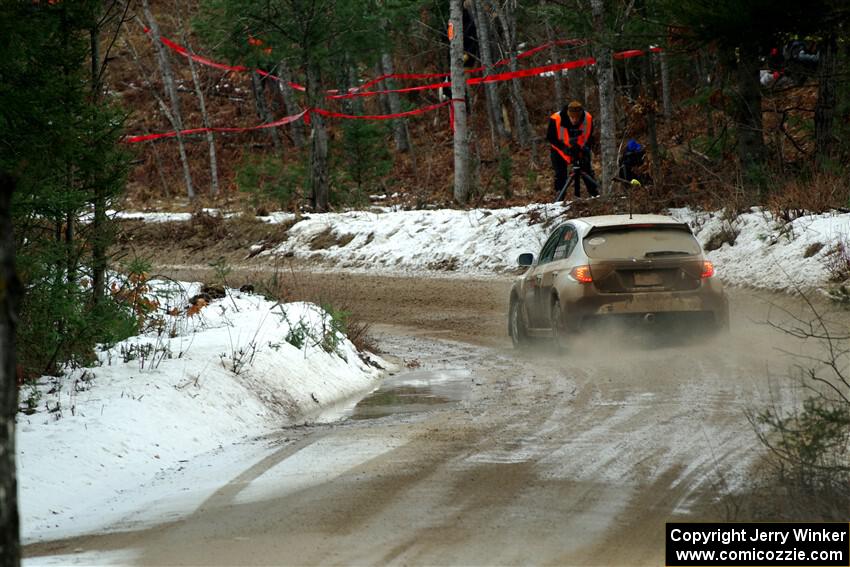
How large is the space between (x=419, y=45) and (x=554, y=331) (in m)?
36.9

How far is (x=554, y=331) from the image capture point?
13.0 metres

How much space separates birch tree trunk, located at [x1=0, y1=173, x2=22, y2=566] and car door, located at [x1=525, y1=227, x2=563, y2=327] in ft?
34.8

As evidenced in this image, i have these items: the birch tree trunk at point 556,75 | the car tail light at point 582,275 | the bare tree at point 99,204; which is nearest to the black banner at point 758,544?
the bare tree at point 99,204

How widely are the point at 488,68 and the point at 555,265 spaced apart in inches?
1027

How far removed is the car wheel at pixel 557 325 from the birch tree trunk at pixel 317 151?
688 inches

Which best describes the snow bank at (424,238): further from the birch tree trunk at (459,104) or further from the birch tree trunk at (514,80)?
the birch tree trunk at (514,80)

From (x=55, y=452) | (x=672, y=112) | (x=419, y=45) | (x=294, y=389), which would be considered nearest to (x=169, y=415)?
(x=55, y=452)

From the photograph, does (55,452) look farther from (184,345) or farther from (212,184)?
(212,184)

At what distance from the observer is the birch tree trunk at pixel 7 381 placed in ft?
9.32

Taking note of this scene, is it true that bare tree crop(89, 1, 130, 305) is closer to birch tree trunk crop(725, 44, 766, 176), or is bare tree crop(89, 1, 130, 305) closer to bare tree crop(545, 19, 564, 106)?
birch tree trunk crop(725, 44, 766, 176)

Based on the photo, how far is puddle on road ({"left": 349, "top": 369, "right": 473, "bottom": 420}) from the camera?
10.0m

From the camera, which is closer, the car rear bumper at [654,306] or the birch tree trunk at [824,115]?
the car rear bumper at [654,306]

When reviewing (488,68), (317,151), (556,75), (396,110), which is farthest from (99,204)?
(396,110)

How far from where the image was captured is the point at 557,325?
42.1 ft
